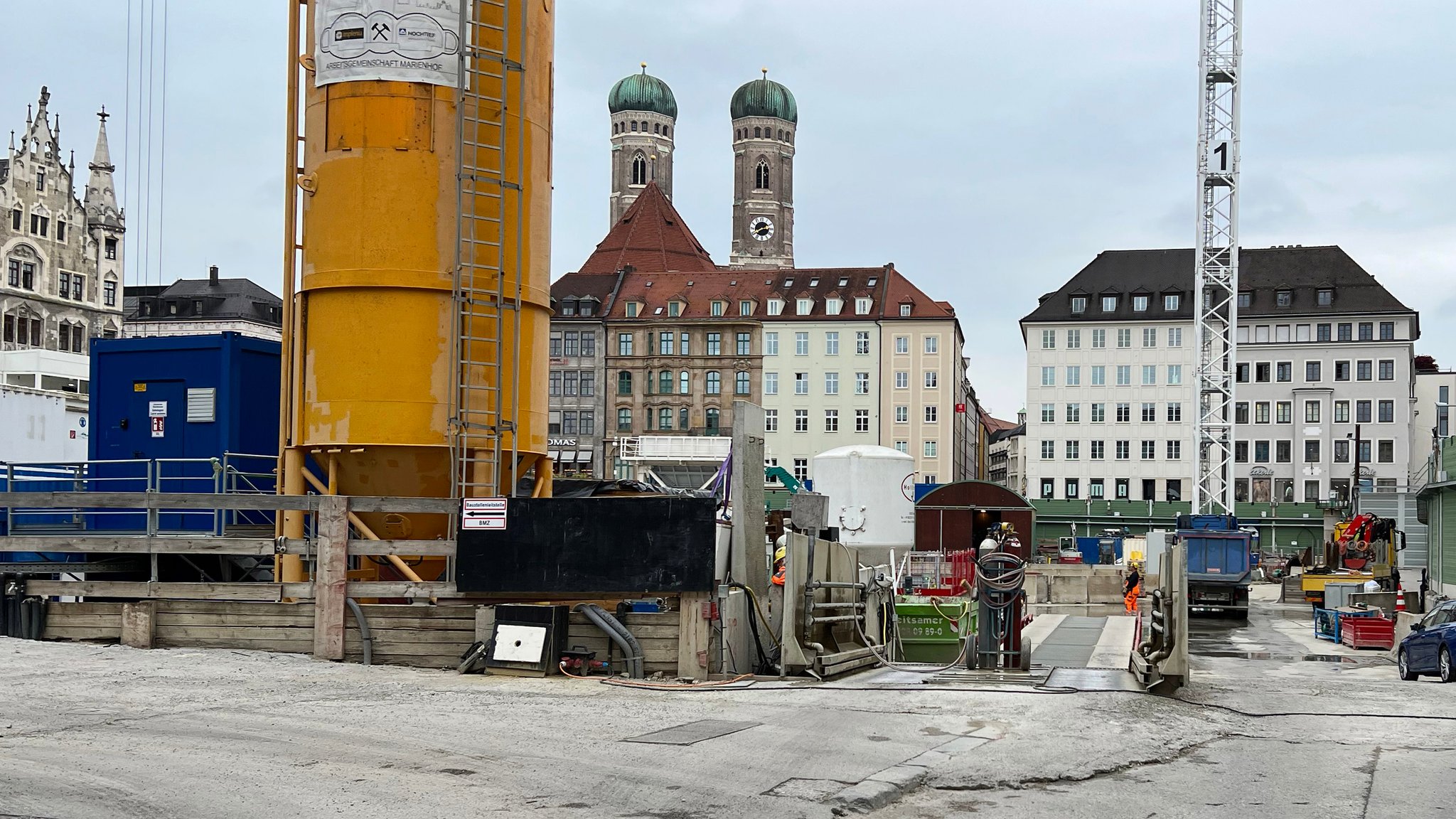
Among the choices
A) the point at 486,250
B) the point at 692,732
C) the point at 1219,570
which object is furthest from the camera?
the point at 1219,570

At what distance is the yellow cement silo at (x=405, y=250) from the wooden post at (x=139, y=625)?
1.89 m

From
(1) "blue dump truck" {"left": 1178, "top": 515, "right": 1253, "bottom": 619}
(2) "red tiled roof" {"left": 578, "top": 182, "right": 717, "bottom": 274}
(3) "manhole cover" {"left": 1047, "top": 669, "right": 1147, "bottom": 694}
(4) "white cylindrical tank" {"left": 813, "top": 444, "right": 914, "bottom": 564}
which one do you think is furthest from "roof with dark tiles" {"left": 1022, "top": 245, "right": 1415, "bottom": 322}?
(3) "manhole cover" {"left": 1047, "top": 669, "right": 1147, "bottom": 694}

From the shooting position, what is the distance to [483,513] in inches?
657

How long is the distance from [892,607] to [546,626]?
9237 mm

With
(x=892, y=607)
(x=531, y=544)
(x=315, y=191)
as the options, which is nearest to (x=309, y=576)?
(x=531, y=544)

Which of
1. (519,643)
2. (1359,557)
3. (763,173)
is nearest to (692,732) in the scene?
(519,643)

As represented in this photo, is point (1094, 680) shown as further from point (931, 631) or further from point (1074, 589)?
point (1074, 589)

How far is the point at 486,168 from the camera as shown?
1852 cm

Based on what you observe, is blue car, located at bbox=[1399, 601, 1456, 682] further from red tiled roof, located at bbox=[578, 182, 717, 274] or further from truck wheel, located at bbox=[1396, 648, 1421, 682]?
red tiled roof, located at bbox=[578, 182, 717, 274]

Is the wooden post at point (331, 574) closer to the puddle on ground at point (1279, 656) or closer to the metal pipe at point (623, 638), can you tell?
the metal pipe at point (623, 638)

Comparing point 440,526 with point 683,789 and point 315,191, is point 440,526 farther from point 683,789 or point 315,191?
point 683,789

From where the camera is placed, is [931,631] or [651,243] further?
[651,243]

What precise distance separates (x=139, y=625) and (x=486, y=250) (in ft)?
19.1

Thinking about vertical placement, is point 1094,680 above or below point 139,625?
below
